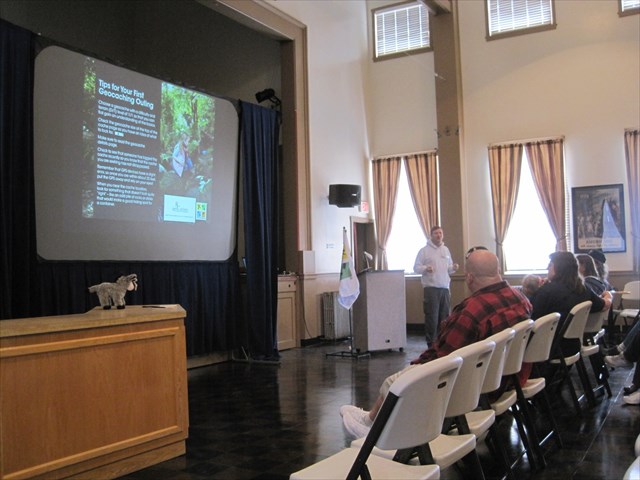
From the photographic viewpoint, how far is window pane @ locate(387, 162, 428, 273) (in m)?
10.1

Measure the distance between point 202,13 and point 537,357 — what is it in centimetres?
824

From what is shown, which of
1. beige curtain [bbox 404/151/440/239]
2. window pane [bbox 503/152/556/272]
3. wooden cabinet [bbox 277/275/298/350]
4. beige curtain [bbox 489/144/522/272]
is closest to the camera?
wooden cabinet [bbox 277/275/298/350]

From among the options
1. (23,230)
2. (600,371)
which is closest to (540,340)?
(600,371)

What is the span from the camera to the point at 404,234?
10.2 meters

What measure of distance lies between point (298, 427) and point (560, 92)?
7.36 m

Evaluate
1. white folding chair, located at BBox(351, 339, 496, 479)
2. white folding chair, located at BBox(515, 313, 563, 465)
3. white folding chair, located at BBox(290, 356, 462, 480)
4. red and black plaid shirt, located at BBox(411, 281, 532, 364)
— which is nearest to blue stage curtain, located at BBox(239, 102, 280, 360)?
white folding chair, located at BBox(515, 313, 563, 465)

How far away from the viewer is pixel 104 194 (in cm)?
554

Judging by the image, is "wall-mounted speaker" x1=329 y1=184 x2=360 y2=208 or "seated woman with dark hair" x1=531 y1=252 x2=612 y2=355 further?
"wall-mounted speaker" x1=329 y1=184 x2=360 y2=208

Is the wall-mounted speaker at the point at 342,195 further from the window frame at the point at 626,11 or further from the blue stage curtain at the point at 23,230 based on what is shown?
the window frame at the point at 626,11

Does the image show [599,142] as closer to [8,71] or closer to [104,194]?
[104,194]

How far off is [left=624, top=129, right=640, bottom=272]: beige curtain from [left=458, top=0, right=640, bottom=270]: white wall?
9 cm

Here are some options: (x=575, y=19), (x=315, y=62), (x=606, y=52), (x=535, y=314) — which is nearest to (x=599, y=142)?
(x=606, y=52)

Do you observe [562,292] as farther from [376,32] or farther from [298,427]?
[376,32]

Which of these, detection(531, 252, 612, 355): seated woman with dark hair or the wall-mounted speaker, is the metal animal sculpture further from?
the wall-mounted speaker
